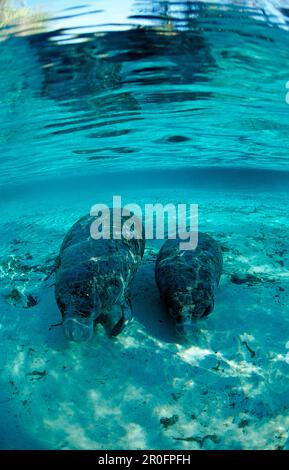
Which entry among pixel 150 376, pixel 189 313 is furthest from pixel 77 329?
pixel 189 313

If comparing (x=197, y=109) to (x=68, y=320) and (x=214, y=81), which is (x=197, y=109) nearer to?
(x=214, y=81)

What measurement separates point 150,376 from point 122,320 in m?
1.02

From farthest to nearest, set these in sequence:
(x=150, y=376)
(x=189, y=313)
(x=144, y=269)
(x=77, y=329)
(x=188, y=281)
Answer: (x=144, y=269) < (x=188, y=281) < (x=189, y=313) < (x=150, y=376) < (x=77, y=329)

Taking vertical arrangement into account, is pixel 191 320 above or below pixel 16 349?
above

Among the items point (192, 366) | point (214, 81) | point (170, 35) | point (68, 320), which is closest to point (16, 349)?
point (68, 320)

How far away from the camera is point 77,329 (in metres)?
4.54

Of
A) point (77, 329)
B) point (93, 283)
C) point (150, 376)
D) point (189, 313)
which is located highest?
point (93, 283)

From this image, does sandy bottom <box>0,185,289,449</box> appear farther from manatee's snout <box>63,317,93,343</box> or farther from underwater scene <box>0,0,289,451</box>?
manatee's snout <box>63,317,93,343</box>

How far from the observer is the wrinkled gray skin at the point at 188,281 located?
17.1 ft

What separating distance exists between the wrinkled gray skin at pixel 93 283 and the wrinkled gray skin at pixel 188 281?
0.66 m

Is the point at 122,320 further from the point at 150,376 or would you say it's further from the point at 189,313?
the point at 189,313

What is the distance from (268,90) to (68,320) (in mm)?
10954

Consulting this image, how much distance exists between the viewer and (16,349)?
17.6 ft

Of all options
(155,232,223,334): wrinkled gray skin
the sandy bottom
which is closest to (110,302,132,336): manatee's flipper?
the sandy bottom
